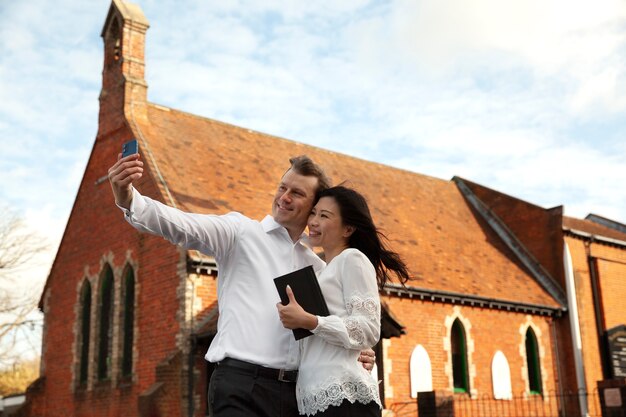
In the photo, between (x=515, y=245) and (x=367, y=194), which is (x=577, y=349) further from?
(x=367, y=194)

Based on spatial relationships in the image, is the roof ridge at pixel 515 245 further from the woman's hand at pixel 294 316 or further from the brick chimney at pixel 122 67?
the woman's hand at pixel 294 316

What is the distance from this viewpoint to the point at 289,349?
3764mm

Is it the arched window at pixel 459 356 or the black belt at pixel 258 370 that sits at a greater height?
the arched window at pixel 459 356

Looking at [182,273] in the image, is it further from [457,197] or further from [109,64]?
[457,197]

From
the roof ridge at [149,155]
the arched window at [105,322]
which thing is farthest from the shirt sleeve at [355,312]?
the arched window at [105,322]

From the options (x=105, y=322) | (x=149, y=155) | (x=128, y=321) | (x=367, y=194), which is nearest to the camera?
(x=128, y=321)

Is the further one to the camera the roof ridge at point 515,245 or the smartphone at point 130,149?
the roof ridge at point 515,245

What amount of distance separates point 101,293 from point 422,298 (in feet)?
28.0

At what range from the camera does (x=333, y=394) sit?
3525 mm

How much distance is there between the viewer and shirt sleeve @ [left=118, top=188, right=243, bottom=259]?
3.62 meters

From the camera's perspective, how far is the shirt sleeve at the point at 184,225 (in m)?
3.62

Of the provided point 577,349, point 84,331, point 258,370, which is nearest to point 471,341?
point 577,349

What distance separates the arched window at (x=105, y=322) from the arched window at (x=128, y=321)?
552 mm

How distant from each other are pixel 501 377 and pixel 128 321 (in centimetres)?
1086
